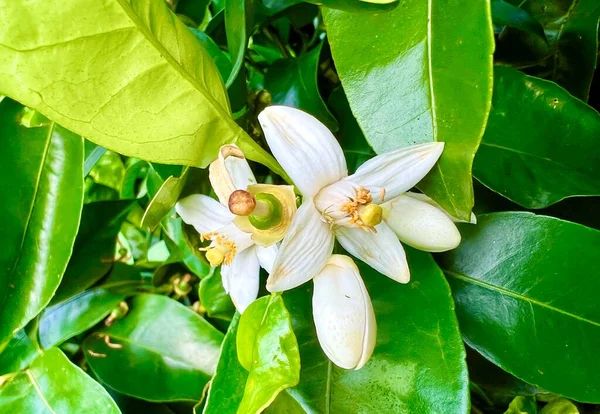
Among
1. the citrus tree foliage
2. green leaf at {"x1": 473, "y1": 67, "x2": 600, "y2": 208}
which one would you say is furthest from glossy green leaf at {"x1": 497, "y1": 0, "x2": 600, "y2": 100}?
green leaf at {"x1": 473, "y1": 67, "x2": 600, "y2": 208}

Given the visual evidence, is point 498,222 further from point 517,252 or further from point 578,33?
point 578,33

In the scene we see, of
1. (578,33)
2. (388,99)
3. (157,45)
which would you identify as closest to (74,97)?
(157,45)

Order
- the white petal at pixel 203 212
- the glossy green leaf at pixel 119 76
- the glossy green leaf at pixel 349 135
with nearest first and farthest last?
the glossy green leaf at pixel 119 76, the white petal at pixel 203 212, the glossy green leaf at pixel 349 135

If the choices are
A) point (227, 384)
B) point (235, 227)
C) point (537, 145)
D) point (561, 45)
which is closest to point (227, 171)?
point (235, 227)

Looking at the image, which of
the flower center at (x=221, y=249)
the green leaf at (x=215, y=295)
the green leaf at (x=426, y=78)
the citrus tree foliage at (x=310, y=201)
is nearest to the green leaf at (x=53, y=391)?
the citrus tree foliage at (x=310, y=201)

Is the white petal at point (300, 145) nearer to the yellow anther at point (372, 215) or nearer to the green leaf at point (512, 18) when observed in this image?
the yellow anther at point (372, 215)

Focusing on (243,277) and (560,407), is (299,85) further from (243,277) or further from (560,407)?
(560,407)

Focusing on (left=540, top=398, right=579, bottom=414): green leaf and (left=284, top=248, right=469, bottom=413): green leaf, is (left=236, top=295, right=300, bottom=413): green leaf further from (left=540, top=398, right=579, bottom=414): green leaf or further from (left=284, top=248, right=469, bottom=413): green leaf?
(left=540, top=398, right=579, bottom=414): green leaf
